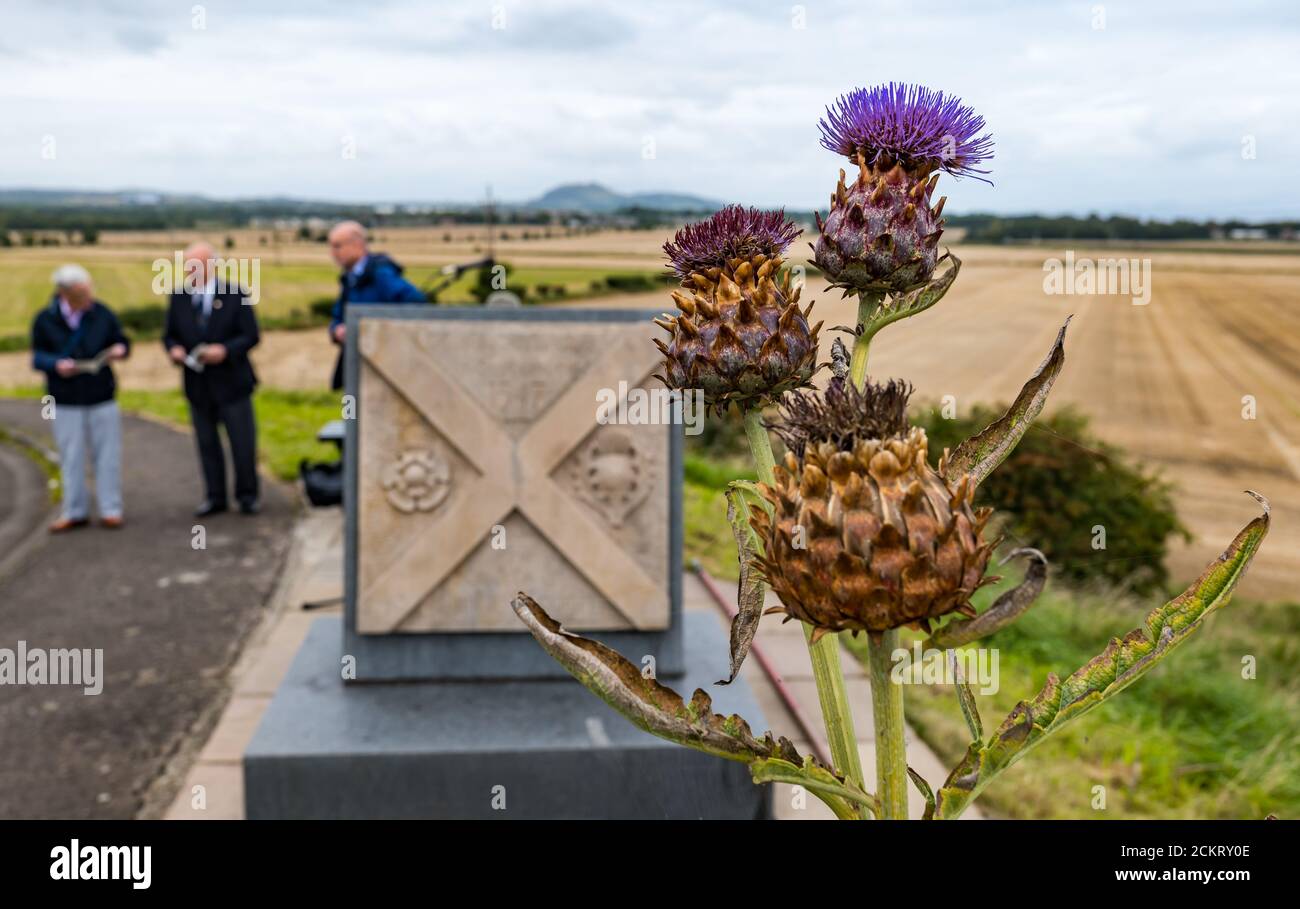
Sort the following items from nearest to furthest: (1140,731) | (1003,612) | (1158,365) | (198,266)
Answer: (1003,612) → (1140,731) → (198,266) → (1158,365)

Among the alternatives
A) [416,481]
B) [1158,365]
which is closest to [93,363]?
[416,481]

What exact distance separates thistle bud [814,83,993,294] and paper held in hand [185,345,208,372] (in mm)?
10551

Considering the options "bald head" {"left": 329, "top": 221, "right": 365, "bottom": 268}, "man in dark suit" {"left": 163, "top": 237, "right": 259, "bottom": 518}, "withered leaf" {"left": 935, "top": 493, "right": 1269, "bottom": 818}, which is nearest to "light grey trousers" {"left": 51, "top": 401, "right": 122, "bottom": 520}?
"man in dark suit" {"left": 163, "top": 237, "right": 259, "bottom": 518}

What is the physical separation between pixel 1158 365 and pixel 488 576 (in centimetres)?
3002

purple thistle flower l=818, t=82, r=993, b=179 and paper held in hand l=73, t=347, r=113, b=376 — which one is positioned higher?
purple thistle flower l=818, t=82, r=993, b=179

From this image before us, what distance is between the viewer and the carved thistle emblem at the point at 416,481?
5.14m

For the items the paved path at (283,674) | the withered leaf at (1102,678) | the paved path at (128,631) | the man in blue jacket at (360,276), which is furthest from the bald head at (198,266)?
the withered leaf at (1102,678)

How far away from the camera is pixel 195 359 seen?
10.8 meters

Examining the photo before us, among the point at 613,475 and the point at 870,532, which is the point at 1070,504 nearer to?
the point at 613,475

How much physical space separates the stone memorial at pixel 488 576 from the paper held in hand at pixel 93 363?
20.3 feet

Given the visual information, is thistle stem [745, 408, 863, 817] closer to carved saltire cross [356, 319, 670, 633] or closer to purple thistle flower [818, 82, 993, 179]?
purple thistle flower [818, 82, 993, 179]

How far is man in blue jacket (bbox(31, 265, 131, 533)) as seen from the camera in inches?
408
